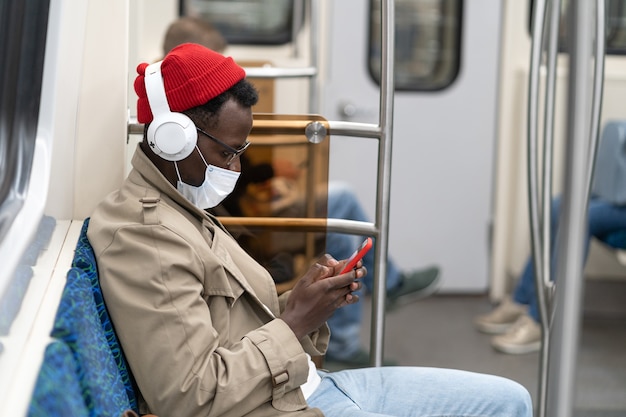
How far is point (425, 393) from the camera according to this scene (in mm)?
1834

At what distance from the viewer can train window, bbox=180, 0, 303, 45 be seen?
4.52 metres

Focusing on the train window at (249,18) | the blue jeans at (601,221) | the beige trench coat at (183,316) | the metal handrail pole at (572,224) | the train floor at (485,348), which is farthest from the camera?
the train window at (249,18)

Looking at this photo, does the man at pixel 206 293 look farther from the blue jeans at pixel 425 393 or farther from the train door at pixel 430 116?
the train door at pixel 430 116

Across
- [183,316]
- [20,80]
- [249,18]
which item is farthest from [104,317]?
[249,18]

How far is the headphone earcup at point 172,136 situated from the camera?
1.57 meters

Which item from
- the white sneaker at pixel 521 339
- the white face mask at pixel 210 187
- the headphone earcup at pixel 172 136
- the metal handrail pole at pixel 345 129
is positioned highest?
Answer: the headphone earcup at pixel 172 136

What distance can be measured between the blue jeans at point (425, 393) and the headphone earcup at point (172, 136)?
0.55 metres

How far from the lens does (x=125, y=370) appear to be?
59.5 inches

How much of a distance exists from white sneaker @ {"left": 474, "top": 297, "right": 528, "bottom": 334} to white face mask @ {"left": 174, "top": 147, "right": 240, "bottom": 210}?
9.28 feet

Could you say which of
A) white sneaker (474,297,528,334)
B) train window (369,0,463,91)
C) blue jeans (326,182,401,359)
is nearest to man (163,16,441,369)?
blue jeans (326,182,401,359)

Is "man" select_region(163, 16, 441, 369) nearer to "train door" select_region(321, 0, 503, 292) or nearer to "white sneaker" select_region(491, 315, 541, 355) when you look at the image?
"white sneaker" select_region(491, 315, 541, 355)

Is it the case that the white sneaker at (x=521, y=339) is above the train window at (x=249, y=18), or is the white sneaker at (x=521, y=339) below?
below

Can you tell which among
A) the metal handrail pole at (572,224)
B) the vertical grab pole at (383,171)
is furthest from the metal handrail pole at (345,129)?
the metal handrail pole at (572,224)

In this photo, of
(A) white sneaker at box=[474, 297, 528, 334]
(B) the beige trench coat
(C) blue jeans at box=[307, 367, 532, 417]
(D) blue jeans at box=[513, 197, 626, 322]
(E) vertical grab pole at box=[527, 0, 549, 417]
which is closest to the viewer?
(B) the beige trench coat
